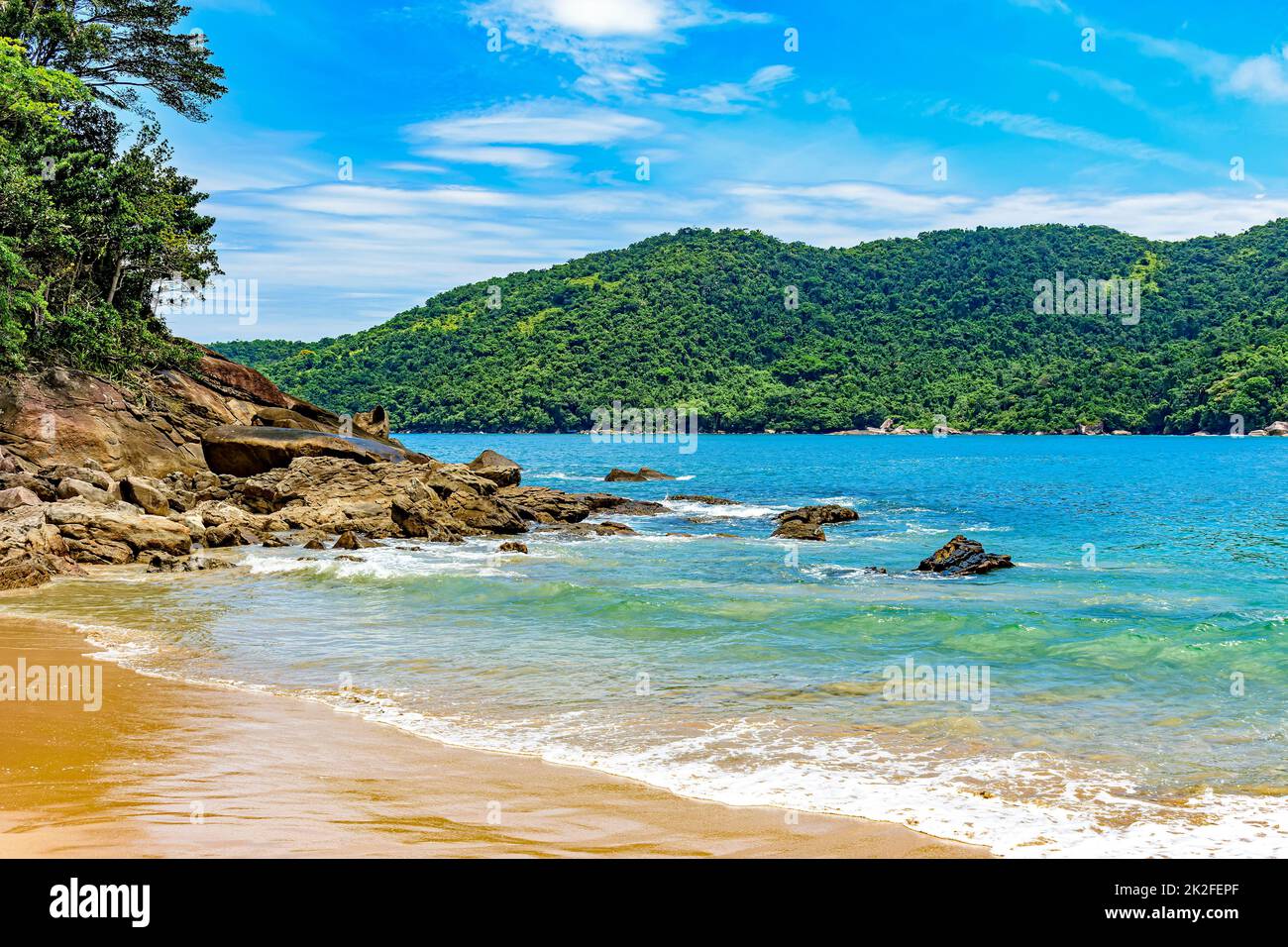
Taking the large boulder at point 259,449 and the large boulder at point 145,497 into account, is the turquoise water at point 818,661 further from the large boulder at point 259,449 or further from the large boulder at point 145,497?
the large boulder at point 259,449

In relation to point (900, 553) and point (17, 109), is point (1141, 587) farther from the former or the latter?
point (17, 109)

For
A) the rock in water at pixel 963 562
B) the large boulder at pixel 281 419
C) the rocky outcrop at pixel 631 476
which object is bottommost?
the rock in water at pixel 963 562

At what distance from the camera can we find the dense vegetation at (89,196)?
2791cm

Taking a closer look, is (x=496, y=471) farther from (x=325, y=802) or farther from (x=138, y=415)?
(x=325, y=802)

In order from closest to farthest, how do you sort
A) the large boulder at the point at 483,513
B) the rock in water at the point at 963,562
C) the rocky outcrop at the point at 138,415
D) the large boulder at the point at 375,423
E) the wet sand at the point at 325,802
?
the wet sand at the point at 325,802
the rock in water at the point at 963,562
the rocky outcrop at the point at 138,415
the large boulder at the point at 483,513
the large boulder at the point at 375,423

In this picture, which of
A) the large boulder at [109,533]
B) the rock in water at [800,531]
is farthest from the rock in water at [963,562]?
the large boulder at [109,533]

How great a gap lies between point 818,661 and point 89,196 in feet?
101

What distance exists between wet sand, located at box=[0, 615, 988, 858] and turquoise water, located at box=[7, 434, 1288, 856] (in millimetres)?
595

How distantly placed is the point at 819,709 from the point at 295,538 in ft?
70.5

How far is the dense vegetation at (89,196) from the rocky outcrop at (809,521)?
77.7ft

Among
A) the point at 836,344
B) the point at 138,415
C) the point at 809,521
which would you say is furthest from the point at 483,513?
the point at 836,344

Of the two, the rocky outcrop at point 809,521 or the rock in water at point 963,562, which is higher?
the rocky outcrop at point 809,521

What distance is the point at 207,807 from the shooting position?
299 inches
